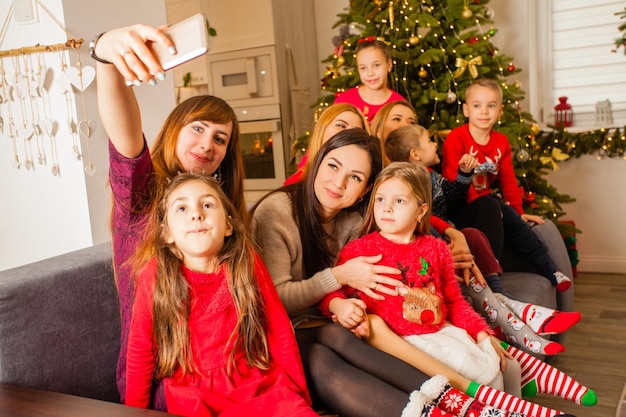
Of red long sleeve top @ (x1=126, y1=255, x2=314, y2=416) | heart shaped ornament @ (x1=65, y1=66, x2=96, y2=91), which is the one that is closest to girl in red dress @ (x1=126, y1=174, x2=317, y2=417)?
red long sleeve top @ (x1=126, y1=255, x2=314, y2=416)

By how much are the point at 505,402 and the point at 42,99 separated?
6.99ft

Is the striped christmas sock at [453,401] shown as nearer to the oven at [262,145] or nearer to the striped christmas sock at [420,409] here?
the striped christmas sock at [420,409]

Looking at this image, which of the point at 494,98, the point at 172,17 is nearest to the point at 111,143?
the point at 494,98

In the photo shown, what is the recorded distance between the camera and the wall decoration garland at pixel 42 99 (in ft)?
8.06

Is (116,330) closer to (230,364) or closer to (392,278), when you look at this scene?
(230,364)

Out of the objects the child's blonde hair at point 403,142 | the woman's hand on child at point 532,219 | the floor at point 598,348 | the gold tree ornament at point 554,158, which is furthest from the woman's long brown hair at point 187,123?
the gold tree ornament at point 554,158

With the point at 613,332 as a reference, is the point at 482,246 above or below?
above

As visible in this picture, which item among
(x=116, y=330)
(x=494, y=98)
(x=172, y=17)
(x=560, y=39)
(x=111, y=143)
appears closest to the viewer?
(x=111, y=143)

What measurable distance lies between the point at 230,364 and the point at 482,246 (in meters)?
1.46

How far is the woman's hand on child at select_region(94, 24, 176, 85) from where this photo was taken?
34.9 inches

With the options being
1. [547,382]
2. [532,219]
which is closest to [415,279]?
[547,382]

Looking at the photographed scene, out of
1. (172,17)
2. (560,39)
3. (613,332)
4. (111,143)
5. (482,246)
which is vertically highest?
(172,17)

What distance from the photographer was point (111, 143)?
4.35ft

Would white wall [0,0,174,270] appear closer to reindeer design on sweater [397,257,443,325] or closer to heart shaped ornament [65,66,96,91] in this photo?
heart shaped ornament [65,66,96,91]
